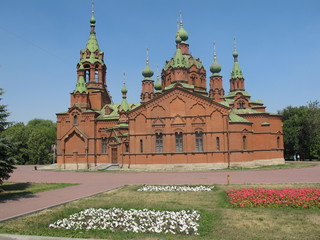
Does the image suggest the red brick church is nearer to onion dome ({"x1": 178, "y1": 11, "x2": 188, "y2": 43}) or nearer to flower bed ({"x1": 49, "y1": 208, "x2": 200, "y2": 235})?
onion dome ({"x1": 178, "y1": 11, "x2": 188, "y2": 43})

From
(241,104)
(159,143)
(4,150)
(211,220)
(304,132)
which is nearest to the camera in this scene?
(211,220)

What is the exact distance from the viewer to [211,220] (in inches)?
418

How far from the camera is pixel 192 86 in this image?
4406 cm

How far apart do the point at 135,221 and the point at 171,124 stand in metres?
29.3

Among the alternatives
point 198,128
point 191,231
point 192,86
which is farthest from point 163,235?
point 192,86

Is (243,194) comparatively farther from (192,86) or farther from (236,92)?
(236,92)

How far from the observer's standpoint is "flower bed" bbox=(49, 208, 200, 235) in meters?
9.70

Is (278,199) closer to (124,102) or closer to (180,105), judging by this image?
(180,105)

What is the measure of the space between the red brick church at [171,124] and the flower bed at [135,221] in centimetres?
2710

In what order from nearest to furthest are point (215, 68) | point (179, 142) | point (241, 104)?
point (179, 142)
point (241, 104)
point (215, 68)

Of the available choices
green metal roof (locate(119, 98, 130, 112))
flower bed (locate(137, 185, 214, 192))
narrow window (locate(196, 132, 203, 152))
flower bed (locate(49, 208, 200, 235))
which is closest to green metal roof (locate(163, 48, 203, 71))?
green metal roof (locate(119, 98, 130, 112))

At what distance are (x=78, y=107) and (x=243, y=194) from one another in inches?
1459

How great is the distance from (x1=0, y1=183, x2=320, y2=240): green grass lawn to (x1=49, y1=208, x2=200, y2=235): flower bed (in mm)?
417

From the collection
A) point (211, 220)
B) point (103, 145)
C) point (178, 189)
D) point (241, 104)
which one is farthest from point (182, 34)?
point (211, 220)
